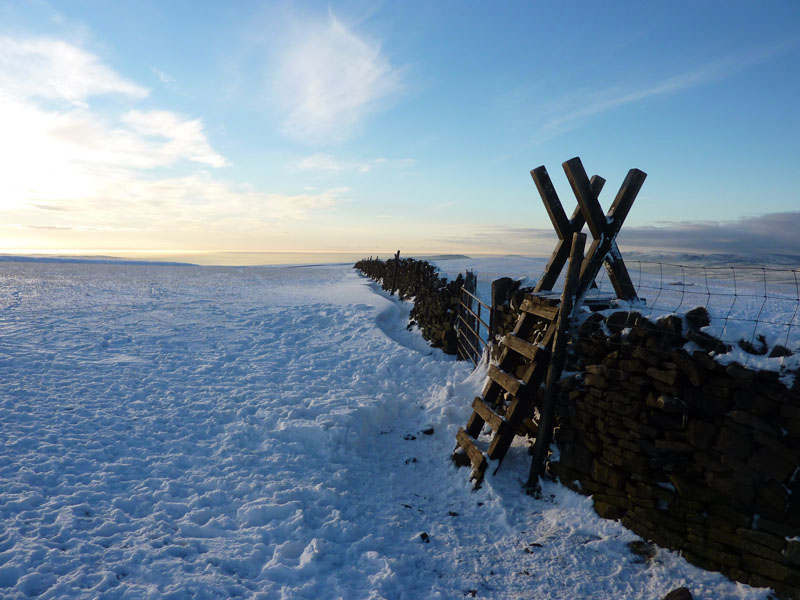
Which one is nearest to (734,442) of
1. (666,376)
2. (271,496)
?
(666,376)

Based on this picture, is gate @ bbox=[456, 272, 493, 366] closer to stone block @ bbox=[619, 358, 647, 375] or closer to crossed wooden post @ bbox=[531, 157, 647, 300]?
crossed wooden post @ bbox=[531, 157, 647, 300]

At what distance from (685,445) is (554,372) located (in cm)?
156

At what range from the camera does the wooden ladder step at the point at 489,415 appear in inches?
224

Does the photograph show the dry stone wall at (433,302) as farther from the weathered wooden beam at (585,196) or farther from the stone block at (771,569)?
the stone block at (771,569)

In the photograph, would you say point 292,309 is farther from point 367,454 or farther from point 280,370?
point 367,454

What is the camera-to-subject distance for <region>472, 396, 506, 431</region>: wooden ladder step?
568cm

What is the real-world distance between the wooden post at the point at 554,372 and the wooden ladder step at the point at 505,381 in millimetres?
354

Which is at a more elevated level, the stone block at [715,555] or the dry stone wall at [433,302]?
the dry stone wall at [433,302]

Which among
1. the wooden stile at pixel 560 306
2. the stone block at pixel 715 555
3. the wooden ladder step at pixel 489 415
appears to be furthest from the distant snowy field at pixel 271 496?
the wooden ladder step at pixel 489 415

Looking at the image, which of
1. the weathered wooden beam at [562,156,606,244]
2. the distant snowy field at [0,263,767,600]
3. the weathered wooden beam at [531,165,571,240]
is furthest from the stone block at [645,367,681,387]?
the weathered wooden beam at [531,165,571,240]

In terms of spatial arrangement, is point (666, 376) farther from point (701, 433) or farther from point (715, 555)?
point (715, 555)

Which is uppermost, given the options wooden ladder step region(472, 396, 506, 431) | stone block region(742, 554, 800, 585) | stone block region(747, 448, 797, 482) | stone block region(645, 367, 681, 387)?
stone block region(645, 367, 681, 387)

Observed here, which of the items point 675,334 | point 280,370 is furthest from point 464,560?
point 280,370

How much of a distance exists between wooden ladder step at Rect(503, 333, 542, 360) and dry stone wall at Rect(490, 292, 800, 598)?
483mm
